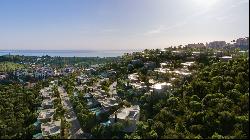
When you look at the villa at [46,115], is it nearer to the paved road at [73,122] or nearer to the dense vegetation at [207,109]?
the paved road at [73,122]

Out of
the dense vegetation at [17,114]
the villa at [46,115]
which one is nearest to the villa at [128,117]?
the villa at [46,115]

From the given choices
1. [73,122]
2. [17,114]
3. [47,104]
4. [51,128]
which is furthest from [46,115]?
[47,104]

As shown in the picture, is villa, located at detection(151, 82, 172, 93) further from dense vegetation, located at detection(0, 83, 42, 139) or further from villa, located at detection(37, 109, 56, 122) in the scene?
dense vegetation, located at detection(0, 83, 42, 139)

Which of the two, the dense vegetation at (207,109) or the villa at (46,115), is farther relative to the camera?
the villa at (46,115)

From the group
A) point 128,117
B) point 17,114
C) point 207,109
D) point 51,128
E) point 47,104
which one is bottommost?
point 17,114

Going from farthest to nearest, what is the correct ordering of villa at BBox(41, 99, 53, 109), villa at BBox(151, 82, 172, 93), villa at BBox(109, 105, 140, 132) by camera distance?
1. villa at BBox(41, 99, 53, 109)
2. villa at BBox(151, 82, 172, 93)
3. villa at BBox(109, 105, 140, 132)

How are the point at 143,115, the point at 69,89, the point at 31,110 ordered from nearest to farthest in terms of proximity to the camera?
the point at 143,115
the point at 31,110
the point at 69,89

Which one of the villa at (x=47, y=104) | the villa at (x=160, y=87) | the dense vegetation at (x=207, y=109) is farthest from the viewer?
the villa at (x=47, y=104)

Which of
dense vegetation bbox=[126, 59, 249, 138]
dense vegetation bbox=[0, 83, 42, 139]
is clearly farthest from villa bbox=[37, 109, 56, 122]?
dense vegetation bbox=[126, 59, 249, 138]

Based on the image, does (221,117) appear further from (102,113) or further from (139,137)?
(102,113)

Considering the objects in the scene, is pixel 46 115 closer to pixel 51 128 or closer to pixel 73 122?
pixel 73 122

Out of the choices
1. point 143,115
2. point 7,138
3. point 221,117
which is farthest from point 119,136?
point 7,138
